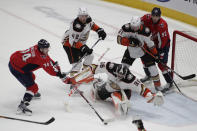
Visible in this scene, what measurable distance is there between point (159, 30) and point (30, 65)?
187cm

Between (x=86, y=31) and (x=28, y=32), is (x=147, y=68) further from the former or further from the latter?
(x=28, y=32)

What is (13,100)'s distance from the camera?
4.52 m

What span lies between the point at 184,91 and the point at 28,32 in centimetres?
395

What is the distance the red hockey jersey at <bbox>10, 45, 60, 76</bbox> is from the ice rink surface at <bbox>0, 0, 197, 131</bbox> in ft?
Result: 1.99

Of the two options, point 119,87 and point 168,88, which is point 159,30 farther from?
point 119,87

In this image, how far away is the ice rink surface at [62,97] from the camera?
13.1 ft

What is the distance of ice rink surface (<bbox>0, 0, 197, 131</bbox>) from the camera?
4.00 metres

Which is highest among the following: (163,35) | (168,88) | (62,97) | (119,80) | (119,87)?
(163,35)

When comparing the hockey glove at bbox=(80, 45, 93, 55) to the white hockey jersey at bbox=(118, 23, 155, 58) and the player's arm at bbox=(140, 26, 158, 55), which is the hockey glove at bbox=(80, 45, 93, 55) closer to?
the white hockey jersey at bbox=(118, 23, 155, 58)

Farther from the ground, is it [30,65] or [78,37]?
[78,37]

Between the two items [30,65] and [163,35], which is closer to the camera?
[30,65]

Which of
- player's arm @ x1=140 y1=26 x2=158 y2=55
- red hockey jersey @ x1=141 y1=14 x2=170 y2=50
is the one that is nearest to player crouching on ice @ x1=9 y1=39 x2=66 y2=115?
player's arm @ x1=140 y1=26 x2=158 y2=55

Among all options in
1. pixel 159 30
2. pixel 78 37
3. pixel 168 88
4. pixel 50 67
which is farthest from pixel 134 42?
pixel 50 67

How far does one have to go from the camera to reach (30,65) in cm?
405
